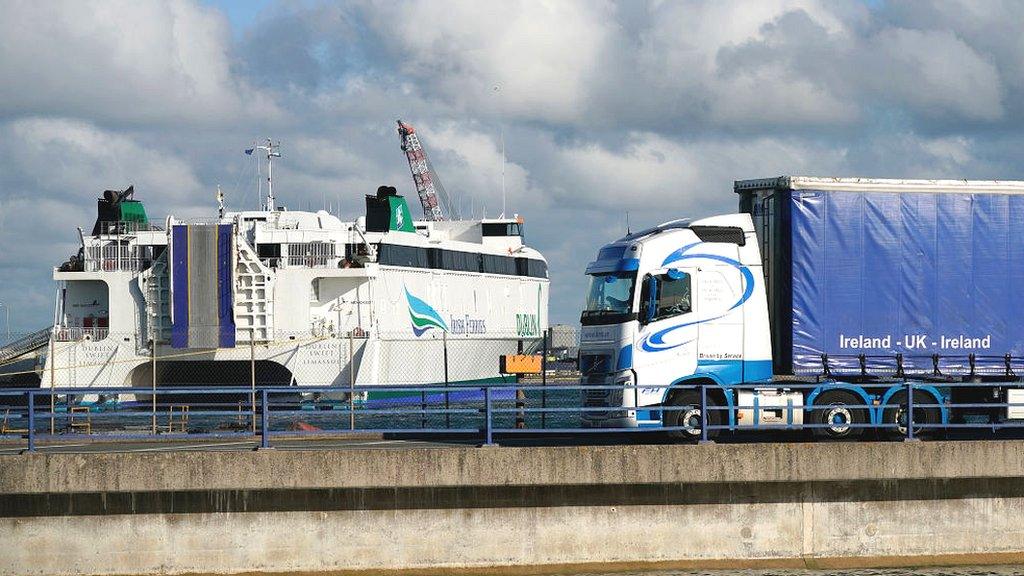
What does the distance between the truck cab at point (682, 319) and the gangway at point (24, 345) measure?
36960 mm

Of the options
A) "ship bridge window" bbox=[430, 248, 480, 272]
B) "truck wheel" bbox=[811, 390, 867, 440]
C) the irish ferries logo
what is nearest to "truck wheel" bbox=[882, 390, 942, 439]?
"truck wheel" bbox=[811, 390, 867, 440]

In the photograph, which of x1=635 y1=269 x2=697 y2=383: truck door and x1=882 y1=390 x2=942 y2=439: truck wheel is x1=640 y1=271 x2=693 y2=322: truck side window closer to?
x1=635 y1=269 x2=697 y2=383: truck door

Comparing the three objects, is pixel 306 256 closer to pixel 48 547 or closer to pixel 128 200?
pixel 128 200

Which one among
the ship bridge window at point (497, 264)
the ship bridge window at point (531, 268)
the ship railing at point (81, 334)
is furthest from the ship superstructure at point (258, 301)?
the ship bridge window at point (531, 268)

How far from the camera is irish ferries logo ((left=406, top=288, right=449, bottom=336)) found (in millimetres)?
55188

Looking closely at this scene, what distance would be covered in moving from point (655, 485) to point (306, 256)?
35275mm

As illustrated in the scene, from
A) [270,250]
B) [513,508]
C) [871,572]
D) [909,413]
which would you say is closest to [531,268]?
[270,250]

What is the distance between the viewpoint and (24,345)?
55250mm

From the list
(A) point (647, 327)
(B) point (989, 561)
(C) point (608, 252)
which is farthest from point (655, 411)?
(B) point (989, 561)

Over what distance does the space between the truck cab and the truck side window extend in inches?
0.6

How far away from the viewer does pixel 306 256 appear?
5212cm

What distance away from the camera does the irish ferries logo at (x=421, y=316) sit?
55.2 meters

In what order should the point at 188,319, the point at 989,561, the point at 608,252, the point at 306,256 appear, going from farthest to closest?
1. the point at 306,256
2. the point at 188,319
3. the point at 608,252
4. the point at 989,561

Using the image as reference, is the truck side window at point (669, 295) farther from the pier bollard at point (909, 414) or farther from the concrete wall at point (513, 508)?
the concrete wall at point (513, 508)
